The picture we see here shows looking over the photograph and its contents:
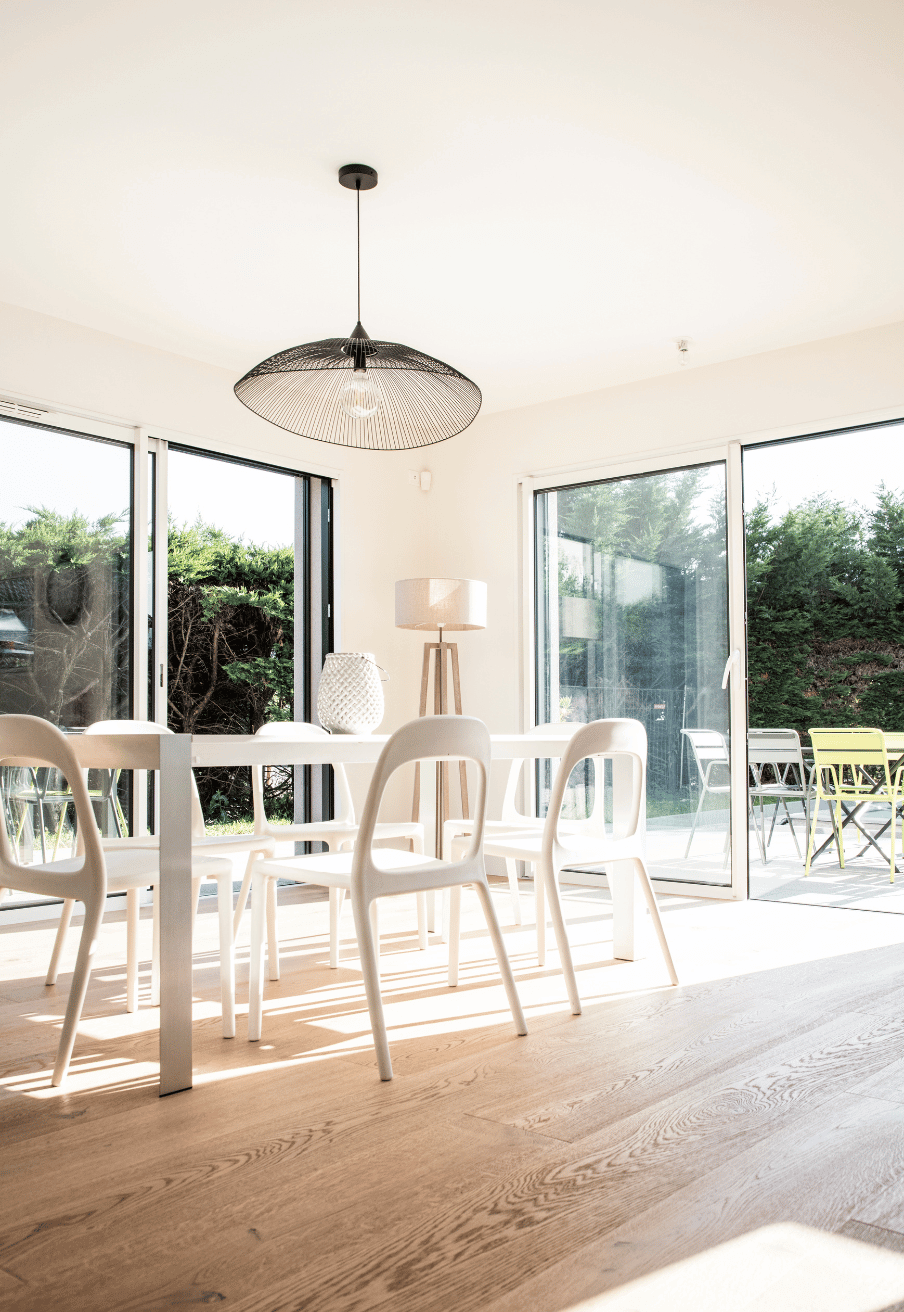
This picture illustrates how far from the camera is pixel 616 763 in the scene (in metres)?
3.37

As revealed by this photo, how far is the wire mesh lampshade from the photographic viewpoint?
115 inches

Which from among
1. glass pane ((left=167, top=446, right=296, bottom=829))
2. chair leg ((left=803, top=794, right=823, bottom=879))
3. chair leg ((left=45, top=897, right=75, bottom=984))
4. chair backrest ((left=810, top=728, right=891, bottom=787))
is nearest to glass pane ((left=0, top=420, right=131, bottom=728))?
glass pane ((left=167, top=446, right=296, bottom=829))

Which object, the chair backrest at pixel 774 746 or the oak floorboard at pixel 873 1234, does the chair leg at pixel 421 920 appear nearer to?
the oak floorboard at pixel 873 1234

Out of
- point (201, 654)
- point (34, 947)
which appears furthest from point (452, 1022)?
point (201, 654)

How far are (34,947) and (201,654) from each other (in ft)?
7.36

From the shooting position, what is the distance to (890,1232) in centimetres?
148

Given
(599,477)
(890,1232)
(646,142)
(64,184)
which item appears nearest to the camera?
(890,1232)

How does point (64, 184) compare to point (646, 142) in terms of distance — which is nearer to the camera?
point (646, 142)

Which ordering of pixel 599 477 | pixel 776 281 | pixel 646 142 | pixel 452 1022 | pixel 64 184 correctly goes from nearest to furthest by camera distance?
1. pixel 452 1022
2. pixel 646 142
3. pixel 64 184
4. pixel 776 281
5. pixel 599 477

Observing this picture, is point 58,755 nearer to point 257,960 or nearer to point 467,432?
point 257,960

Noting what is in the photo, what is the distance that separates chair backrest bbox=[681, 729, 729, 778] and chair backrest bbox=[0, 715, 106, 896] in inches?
136

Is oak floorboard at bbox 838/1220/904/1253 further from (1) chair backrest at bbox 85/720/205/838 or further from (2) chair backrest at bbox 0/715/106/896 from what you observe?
(1) chair backrest at bbox 85/720/205/838

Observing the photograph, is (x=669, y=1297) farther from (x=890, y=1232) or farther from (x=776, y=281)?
(x=776, y=281)

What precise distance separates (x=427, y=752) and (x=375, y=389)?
4.29ft
